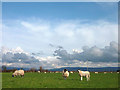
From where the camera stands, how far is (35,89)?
1959cm

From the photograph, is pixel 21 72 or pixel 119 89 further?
pixel 21 72

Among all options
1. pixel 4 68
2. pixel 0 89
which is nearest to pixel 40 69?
pixel 4 68

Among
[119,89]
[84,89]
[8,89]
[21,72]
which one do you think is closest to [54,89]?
[84,89]

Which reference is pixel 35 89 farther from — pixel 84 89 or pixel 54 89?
pixel 84 89

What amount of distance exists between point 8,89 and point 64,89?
6.64 metres

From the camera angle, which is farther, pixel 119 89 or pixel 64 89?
pixel 119 89

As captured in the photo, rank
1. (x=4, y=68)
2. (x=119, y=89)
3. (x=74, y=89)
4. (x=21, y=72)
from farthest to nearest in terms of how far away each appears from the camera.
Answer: (x=4, y=68) < (x=21, y=72) < (x=119, y=89) < (x=74, y=89)

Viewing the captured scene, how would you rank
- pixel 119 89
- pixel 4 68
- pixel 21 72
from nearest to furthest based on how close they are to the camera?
pixel 119 89 < pixel 21 72 < pixel 4 68

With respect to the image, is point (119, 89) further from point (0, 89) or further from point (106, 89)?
point (0, 89)

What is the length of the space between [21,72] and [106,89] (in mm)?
24001

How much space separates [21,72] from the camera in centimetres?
3928

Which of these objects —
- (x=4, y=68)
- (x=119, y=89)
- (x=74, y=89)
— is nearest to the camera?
(x=74, y=89)

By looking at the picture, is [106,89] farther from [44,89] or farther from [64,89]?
[44,89]

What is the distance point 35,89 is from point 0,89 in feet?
14.3
